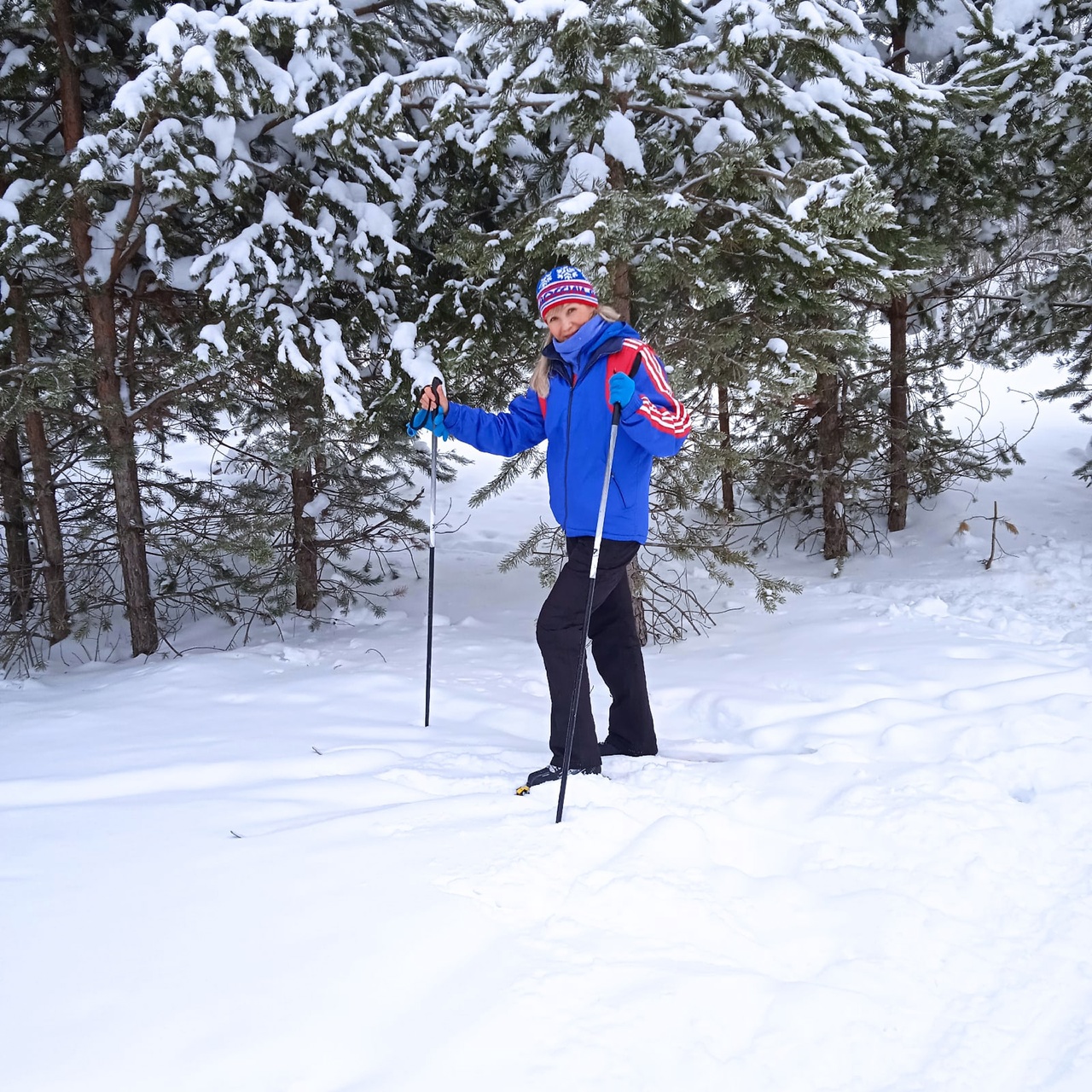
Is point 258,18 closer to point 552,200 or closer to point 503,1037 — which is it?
point 552,200

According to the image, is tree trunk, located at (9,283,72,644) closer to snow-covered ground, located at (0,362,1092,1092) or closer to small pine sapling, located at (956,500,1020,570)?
snow-covered ground, located at (0,362,1092,1092)

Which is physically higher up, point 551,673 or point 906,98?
point 906,98

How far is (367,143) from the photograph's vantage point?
5129 mm

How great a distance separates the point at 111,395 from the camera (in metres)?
6.08

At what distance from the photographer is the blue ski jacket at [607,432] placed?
3.41 metres

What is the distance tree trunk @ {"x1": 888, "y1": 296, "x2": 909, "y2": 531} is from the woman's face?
606 centimetres

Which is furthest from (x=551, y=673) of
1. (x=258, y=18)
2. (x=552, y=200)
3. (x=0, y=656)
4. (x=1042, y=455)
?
(x=1042, y=455)

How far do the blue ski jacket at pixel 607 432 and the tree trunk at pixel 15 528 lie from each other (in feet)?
18.1

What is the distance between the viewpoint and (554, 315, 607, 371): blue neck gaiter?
3.54m

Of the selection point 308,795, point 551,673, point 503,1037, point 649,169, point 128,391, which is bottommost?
point 503,1037

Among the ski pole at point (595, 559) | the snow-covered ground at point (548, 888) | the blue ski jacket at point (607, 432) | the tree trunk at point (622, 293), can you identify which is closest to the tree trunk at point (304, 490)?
the snow-covered ground at point (548, 888)

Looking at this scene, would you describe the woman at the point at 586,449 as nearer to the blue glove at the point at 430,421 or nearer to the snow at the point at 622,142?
the blue glove at the point at 430,421

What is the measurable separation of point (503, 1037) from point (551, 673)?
175cm

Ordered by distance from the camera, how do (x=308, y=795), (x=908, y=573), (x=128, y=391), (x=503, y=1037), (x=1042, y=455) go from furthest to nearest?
(x=1042, y=455) → (x=908, y=573) → (x=128, y=391) → (x=308, y=795) → (x=503, y=1037)
